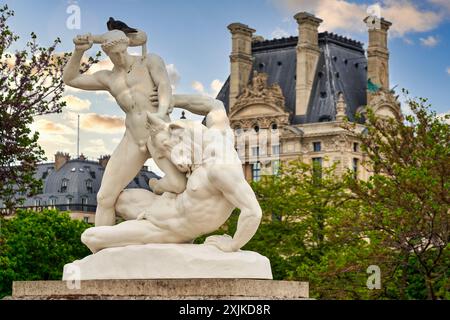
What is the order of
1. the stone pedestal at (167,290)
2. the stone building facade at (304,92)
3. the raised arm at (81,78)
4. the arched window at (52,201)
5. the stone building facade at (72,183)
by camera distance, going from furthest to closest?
the arched window at (52,201), the stone building facade at (72,183), the stone building facade at (304,92), the raised arm at (81,78), the stone pedestal at (167,290)

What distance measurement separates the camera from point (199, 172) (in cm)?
1609

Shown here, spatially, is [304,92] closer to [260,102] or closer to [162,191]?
[260,102]

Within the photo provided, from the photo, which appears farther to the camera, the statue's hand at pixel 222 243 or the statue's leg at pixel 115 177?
the statue's leg at pixel 115 177

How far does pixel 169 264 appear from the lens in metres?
15.8

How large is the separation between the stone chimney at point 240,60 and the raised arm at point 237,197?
251 feet

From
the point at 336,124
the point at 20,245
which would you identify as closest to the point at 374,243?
the point at 20,245

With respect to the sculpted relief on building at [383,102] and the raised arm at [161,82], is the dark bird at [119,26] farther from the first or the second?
the sculpted relief on building at [383,102]

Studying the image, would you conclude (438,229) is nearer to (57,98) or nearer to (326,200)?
(57,98)

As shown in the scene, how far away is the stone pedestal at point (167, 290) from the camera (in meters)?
15.1

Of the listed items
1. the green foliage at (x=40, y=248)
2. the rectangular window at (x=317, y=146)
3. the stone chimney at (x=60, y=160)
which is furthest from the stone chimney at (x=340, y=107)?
the green foliage at (x=40, y=248)

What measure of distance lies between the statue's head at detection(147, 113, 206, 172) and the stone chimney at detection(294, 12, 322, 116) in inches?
2844

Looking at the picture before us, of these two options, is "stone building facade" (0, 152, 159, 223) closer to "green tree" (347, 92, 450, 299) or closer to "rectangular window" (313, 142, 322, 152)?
"rectangular window" (313, 142, 322, 152)

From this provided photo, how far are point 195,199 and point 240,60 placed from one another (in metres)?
77.1

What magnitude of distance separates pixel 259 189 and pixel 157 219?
132ft
